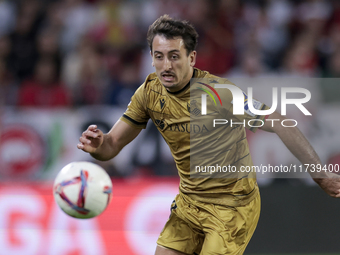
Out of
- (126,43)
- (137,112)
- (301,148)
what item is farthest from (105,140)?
(126,43)

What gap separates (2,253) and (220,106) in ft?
11.5

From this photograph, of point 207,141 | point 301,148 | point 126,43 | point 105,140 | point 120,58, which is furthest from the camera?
point 126,43

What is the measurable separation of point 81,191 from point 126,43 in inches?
206

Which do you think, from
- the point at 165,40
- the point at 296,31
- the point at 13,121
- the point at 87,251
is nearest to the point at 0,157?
the point at 13,121

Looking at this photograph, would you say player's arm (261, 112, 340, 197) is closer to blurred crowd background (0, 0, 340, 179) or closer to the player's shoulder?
the player's shoulder

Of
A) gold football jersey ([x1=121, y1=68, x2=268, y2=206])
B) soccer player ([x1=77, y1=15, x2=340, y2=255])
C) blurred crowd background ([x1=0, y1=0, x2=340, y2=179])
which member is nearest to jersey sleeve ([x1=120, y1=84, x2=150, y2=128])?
soccer player ([x1=77, y1=15, x2=340, y2=255])

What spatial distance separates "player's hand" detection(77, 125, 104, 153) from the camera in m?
3.54

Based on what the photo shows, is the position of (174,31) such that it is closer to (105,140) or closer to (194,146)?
(194,146)

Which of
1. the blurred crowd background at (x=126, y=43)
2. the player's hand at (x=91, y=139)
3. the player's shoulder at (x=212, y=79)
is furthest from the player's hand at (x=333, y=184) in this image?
the blurred crowd background at (x=126, y=43)

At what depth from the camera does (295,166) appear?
6.38m

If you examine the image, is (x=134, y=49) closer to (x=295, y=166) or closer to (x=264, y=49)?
(x=264, y=49)

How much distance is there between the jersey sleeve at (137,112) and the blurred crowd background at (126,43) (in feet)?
10.9

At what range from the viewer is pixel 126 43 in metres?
8.27

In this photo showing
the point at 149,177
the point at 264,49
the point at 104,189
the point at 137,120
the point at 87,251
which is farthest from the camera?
the point at 264,49
